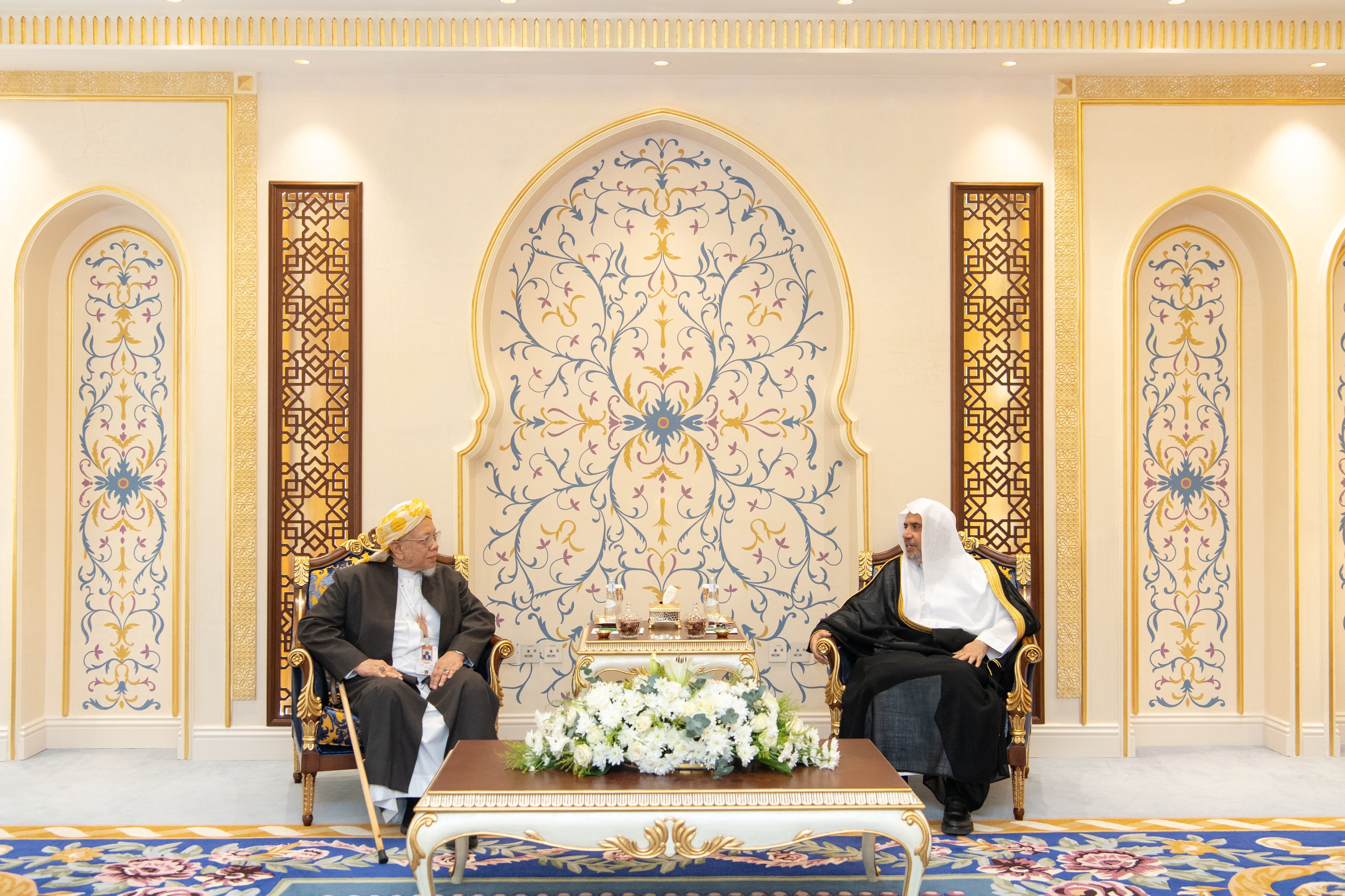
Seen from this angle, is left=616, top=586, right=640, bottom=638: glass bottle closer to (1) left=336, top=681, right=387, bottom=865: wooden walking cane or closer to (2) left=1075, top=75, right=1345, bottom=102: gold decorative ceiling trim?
(1) left=336, top=681, right=387, bottom=865: wooden walking cane

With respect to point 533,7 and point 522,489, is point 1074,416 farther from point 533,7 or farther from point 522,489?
point 533,7

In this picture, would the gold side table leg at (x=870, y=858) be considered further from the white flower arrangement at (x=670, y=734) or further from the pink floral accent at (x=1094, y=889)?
the pink floral accent at (x=1094, y=889)

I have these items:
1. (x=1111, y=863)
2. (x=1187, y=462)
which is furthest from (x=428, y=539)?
(x=1187, y=462)

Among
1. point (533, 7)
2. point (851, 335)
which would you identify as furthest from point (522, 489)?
point (533, 7)

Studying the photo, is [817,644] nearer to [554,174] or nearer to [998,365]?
[998,365]

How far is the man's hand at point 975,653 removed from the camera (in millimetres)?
3842

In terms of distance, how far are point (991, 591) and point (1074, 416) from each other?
3.48 feet

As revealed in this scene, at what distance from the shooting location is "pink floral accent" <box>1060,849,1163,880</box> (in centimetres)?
313

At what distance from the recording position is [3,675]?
14.8 ft

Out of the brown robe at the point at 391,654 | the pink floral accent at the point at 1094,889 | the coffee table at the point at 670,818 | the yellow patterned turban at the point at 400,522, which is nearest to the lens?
the coffee table at the point at 670,818

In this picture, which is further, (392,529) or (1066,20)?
(1066,20)

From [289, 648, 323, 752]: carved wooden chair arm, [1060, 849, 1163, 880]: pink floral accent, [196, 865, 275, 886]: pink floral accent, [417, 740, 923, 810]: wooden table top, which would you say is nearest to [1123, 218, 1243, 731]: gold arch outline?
[1060, 849, 1163, 880]: pink floral accent

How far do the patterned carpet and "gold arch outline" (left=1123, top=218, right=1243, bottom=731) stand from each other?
1221mm

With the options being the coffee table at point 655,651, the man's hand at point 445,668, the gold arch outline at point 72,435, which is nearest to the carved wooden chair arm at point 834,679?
the coffee table at point 655,651
